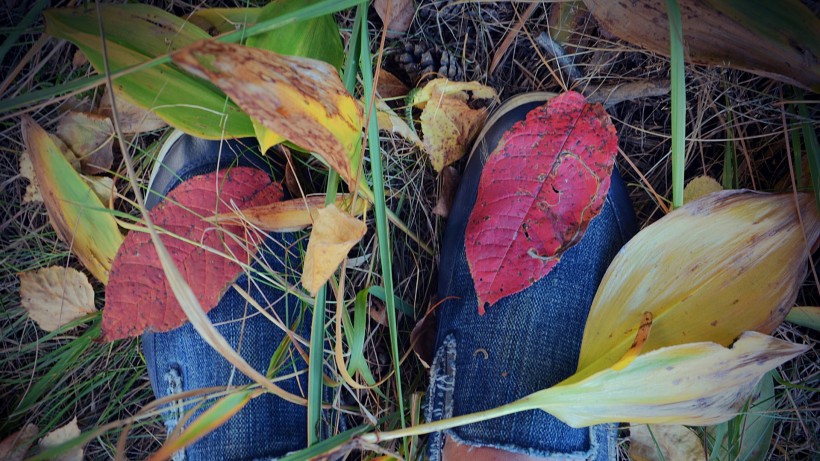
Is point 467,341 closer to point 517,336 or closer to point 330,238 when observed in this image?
point 517,336

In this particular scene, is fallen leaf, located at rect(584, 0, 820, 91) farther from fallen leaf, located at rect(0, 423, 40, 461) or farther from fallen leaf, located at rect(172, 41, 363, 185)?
fallen leaf, located at rect(0, 423, 40, 461)

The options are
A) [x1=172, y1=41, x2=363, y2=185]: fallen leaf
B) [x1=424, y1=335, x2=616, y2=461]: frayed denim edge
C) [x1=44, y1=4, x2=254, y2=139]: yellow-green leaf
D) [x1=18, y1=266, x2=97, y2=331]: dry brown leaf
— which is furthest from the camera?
[x1=18, y1=266, x2=97, y2=331]: dry brown leaf

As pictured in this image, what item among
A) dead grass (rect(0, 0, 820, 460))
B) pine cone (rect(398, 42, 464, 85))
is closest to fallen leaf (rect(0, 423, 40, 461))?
dead grass (rect(0, 0, 820, 460))

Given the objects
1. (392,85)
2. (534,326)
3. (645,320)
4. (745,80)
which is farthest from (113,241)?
(745,80)

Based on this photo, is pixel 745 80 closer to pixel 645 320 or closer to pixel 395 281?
pixel 645 320

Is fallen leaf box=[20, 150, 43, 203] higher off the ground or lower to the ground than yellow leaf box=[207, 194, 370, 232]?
lower

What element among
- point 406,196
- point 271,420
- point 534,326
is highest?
point 406,196
